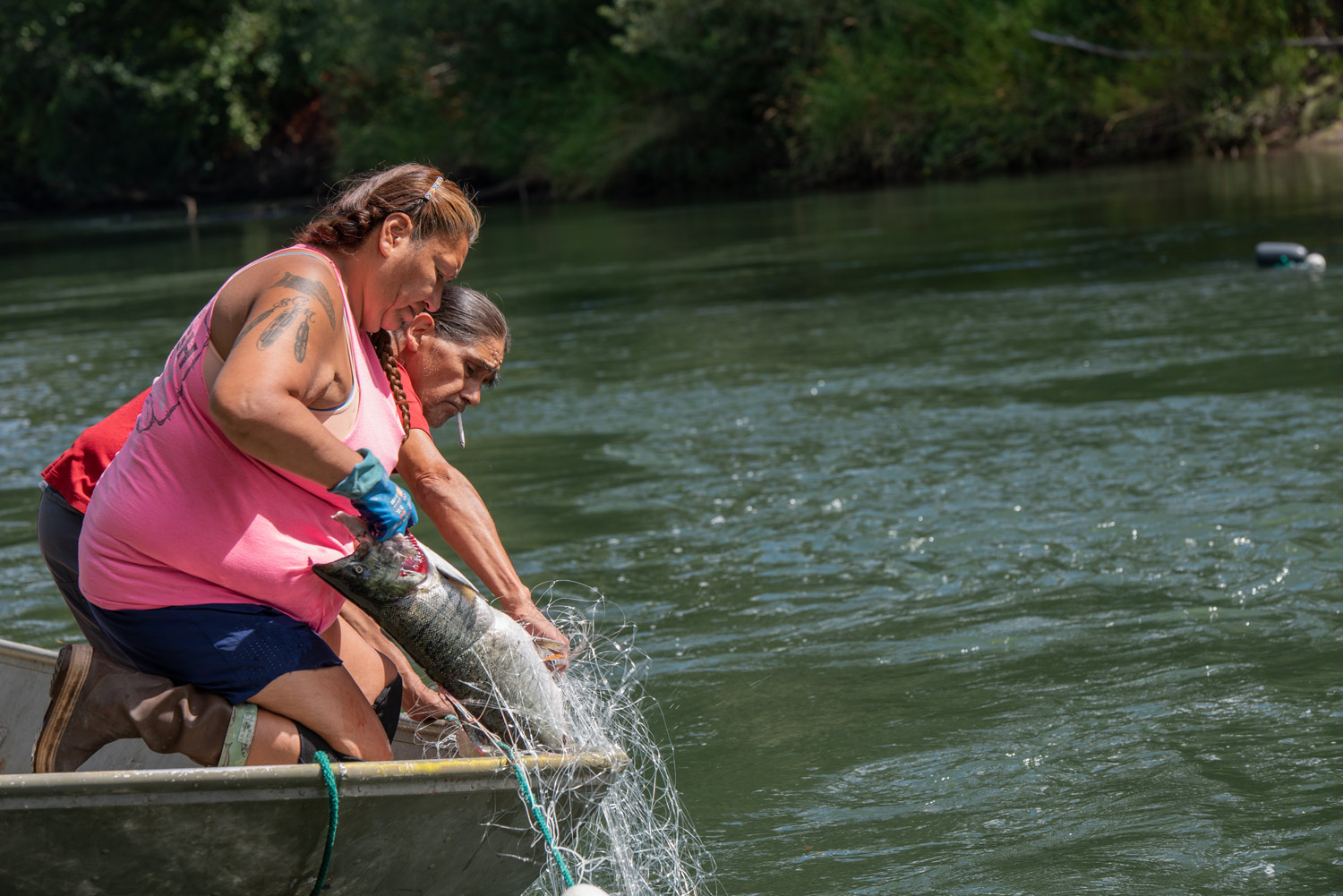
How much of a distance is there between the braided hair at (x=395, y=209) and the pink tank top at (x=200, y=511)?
9 cm

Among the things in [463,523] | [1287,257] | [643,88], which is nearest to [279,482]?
[463,523]

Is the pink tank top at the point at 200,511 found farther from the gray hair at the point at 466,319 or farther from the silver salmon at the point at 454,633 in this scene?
the gray hair at the point at 466,319

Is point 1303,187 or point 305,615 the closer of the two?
point 305,615

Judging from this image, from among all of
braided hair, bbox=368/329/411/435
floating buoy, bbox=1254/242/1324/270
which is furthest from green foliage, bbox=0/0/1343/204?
braided hair, bbox=368/329/411/435

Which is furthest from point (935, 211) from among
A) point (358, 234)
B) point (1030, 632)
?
point (358, 234)

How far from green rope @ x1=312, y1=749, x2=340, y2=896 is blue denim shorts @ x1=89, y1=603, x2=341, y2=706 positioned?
225 millimetres

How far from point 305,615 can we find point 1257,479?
5358 mm

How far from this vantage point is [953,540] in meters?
6.89

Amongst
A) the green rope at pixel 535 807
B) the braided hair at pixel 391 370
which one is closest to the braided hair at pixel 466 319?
the braided hair at pixel 391 370

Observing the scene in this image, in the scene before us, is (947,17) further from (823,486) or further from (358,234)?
(358,234)

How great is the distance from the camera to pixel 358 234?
3.33 m

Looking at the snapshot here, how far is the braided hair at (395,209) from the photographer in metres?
3.33

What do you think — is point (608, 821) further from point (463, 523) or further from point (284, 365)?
point (284, 365)

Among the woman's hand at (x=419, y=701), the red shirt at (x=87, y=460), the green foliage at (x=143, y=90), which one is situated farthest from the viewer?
the green foliage at (x=143, y=90)
